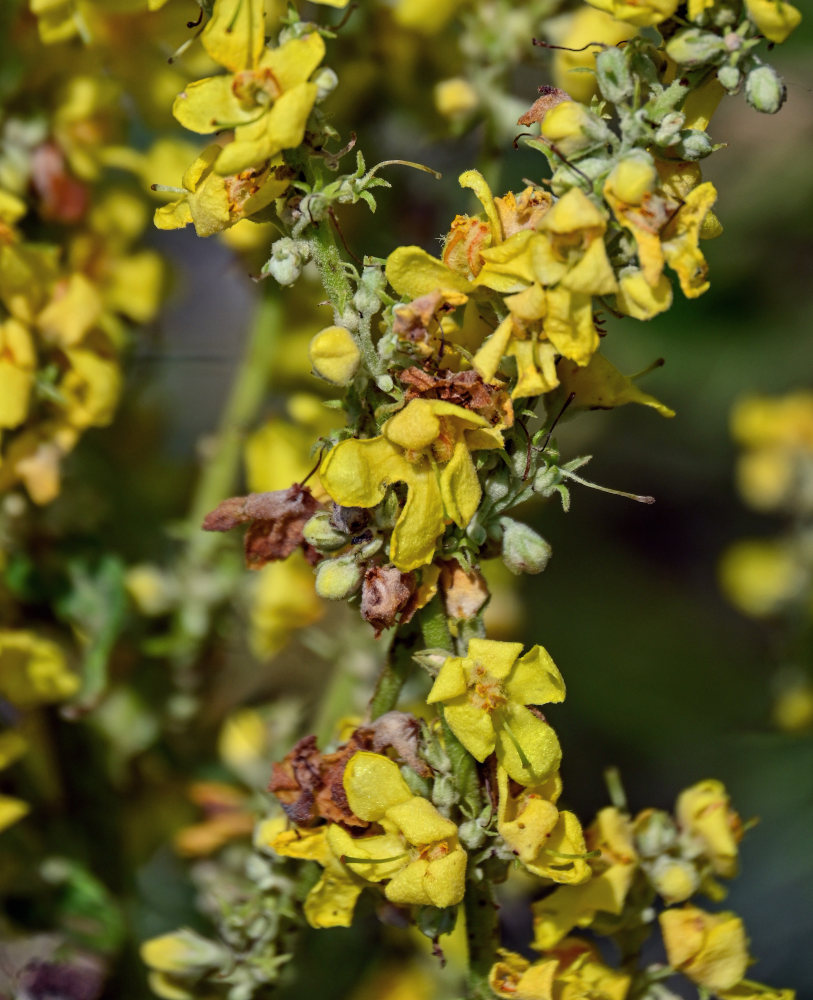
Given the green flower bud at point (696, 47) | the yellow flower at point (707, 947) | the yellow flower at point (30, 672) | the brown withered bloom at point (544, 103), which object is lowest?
the yellow flower at point (30, 672)

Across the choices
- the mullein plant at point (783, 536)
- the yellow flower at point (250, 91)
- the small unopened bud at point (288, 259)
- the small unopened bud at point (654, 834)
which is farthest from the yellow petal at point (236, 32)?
the mullein plant at point (783, 536)

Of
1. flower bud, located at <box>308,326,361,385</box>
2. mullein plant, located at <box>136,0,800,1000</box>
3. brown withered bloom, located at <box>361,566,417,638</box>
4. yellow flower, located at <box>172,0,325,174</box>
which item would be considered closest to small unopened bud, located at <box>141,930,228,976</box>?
mullein plant, located at <box>136,0,800,1000</box>

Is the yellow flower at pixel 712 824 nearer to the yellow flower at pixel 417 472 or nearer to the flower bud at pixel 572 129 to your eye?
the yellow flower at pixel 417 472

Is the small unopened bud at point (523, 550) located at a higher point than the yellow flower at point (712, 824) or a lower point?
higher

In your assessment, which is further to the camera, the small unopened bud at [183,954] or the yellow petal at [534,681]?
the small unopened bud at [183,954]

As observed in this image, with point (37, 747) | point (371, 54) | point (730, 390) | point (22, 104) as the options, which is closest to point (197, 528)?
point (37, 747)

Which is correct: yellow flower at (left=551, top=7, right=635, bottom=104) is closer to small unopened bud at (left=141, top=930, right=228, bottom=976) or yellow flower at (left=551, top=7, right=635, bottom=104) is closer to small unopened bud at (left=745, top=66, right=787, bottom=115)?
small unopened bud at (left=745, top=66, right=787, bottom=115)
